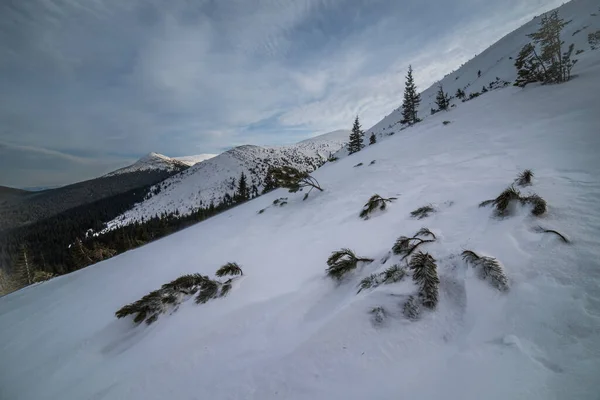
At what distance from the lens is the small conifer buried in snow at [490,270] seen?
298cm

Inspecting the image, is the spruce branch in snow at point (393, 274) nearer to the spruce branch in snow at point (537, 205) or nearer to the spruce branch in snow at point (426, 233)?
the spruce branch in snow at point (426, 233)

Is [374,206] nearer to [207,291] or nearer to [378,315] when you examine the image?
[378,315]

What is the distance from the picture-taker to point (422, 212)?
5.90 metres

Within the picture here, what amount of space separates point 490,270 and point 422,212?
2.91 meters

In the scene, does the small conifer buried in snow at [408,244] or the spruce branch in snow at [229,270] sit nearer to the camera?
the small conifer buried in snow at [408,244]

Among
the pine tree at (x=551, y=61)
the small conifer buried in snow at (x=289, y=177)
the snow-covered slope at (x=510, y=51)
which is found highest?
the snow-covered slope at (x=510, y=51)

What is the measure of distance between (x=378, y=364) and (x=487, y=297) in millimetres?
1624

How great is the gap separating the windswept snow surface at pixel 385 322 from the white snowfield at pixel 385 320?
Result: 0.07 ft

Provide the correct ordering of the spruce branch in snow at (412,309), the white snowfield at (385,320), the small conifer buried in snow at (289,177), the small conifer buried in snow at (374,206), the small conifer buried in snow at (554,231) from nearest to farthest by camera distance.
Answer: the white snowfield at (385,320) < the spruce branch in snow at (412,309) < the small conifer buried in snow at (554,231) < the small conifer buried in snow at (374,206) < the small conifer buried in snow at (289,177)

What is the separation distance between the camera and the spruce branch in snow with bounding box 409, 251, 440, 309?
119 inches

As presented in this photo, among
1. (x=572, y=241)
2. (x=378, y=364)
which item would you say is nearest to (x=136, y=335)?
(x=378, y=364)

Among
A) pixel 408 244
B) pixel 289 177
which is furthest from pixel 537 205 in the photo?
pixel 289 177

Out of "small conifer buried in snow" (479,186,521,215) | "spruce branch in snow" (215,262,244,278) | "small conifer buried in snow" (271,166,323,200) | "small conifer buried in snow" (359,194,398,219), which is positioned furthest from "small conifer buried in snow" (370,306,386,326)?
"small conifer buried in snow" (271,166,323,200)

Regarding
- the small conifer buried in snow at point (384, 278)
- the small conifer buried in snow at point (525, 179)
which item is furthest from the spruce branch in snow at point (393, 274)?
the small conifer buried in snow at point (525, 179)
